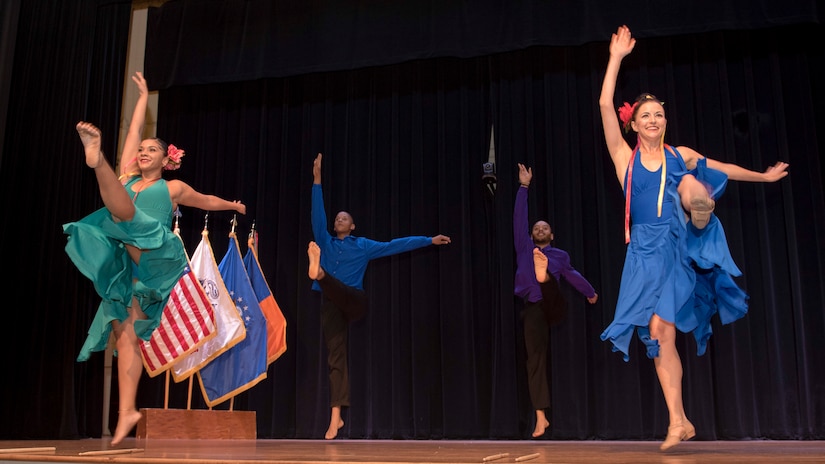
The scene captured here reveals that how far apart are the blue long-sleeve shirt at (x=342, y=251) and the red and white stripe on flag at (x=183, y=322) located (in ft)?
3.64

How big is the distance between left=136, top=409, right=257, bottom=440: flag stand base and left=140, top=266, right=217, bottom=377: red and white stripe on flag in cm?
40

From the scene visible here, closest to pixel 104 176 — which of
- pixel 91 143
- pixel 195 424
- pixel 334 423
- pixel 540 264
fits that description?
pixel 91 143

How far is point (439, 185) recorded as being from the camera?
19.8 ft

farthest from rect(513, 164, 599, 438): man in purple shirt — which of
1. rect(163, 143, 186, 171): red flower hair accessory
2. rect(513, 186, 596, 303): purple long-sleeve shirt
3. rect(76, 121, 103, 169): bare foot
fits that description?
rect(76, 121, 103, 169): bare foot

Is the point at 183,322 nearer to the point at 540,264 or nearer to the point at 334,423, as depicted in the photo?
the point at 334,423

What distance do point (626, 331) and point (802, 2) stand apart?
3.17 meters

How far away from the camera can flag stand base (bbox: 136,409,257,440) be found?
465cm

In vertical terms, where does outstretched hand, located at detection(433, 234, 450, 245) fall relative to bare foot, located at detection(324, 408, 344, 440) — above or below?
above

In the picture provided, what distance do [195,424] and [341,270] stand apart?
1.61 metres

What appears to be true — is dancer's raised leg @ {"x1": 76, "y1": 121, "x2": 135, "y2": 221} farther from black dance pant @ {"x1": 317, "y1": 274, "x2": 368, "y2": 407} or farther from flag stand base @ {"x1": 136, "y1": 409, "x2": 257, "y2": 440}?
black dance pant @ {"x1": 317, "y1": 274, "x2": 368, "y2": 407}

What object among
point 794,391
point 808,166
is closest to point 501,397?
point 794,391

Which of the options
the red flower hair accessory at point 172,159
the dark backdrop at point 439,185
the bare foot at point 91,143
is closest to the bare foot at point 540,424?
the dark backdrop at point 439,185

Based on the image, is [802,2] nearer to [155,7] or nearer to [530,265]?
[530,265]

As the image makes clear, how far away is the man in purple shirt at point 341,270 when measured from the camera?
5.70 m
